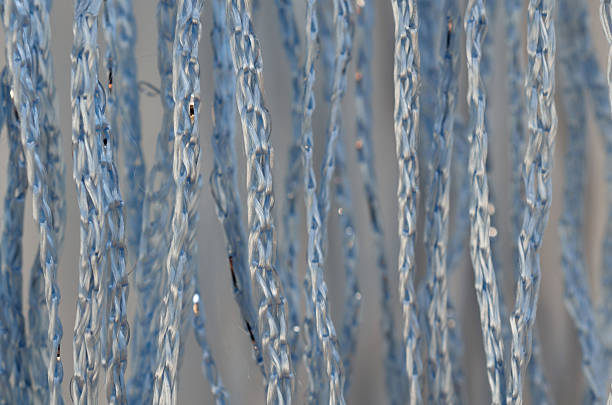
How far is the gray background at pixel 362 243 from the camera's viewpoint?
711 millimetres

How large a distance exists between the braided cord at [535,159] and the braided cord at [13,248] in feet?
1.58

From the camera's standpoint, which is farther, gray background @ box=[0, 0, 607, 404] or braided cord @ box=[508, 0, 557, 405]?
gray background @ box=[0, 0, 607, 404]

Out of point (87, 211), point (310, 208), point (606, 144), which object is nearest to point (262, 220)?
point (310, 208)

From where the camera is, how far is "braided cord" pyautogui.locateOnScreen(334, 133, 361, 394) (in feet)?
2.29

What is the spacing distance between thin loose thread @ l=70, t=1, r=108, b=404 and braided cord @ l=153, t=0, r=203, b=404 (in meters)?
0.06

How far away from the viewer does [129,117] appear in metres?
0.69

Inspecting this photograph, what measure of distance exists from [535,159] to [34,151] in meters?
0.46

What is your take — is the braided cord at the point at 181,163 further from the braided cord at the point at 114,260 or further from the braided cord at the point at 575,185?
the braided cord at the point at 575,185

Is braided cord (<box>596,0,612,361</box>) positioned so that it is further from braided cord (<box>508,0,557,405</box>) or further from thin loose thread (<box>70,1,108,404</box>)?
thin loose thread (<box>70,1,108,404</box>)

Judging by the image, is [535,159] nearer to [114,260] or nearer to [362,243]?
[362,243]

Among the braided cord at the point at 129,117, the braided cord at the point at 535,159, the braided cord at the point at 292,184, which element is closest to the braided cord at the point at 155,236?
the braided cord at the point at 129,117

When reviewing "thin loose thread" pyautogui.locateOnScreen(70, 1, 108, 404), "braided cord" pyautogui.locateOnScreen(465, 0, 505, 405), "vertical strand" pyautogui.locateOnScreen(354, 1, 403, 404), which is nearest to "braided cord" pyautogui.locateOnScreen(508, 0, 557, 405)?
"braided cord" pyautogui.locateOnScreen(465, 0, 505, 405)

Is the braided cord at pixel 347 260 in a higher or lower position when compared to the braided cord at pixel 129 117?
lower

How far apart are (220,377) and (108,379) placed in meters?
0.14
